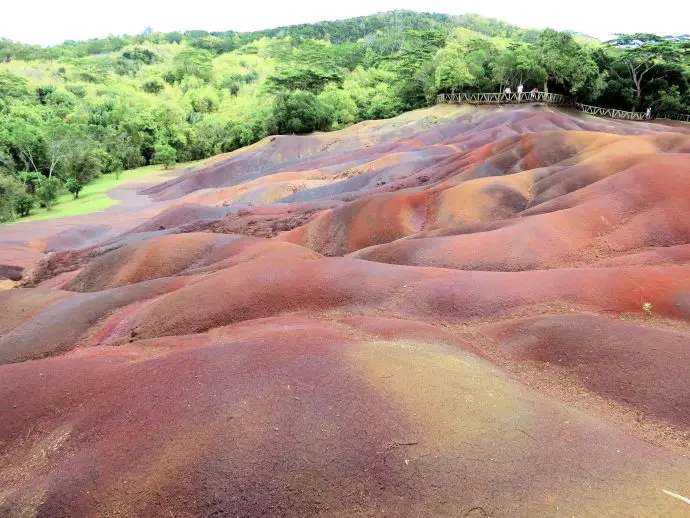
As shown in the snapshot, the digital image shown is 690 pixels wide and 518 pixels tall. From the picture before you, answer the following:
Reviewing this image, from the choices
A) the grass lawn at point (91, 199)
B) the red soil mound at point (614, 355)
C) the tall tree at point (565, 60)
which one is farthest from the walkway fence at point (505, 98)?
the red soil mound at point (614, 355)

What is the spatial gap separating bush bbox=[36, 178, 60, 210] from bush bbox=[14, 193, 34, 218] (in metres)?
1.04

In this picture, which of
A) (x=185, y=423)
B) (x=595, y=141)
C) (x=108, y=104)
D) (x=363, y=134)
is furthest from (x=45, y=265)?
(x=108, y=104)

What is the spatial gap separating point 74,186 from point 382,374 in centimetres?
6241

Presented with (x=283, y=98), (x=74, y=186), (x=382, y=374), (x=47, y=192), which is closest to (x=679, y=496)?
(x=382, y=374)

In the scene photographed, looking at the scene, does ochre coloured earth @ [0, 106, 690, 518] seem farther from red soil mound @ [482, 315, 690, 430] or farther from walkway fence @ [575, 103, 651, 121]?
walkway fence @ [575, 103, 651, 121]

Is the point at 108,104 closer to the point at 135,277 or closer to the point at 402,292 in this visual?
the point at 135,277

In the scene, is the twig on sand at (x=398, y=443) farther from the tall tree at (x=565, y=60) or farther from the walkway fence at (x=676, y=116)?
the walkway fence at (x=676, y=116)

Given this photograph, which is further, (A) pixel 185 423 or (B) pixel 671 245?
(B) pixel 671 245

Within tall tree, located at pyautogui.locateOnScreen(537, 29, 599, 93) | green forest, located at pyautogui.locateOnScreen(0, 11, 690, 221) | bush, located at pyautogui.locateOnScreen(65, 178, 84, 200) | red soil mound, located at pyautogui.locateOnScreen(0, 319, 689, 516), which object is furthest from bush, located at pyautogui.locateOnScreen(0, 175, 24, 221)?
tall tree, located at pyautogui.locateOnScreen(537, 29, 599, 93)

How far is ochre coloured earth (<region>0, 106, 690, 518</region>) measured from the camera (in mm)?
6398

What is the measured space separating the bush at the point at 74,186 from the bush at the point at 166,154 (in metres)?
16.6

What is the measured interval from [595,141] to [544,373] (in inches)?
933

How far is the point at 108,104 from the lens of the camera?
89062 millimetres

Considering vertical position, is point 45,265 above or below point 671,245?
below
